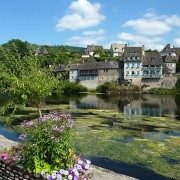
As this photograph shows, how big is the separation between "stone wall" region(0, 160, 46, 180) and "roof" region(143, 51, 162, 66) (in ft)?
364

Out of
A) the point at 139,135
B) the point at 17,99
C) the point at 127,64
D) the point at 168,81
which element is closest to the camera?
the point at 17,99

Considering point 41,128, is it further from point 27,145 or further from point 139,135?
point 139,135

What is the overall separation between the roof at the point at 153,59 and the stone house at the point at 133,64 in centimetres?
170

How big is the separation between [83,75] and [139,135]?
89.9 meters

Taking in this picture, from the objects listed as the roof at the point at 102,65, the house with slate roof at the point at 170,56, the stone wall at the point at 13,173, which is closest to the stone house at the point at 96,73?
the roof at the point at 102,65

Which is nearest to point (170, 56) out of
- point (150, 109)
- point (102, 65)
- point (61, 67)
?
point (102, 65)

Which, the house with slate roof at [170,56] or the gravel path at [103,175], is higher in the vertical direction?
the house with slate roof at [170,56]

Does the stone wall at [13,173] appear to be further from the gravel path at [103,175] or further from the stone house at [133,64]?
the stone house at [133,64]

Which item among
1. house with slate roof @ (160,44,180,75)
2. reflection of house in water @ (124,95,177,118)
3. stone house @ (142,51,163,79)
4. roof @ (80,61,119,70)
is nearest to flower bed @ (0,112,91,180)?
reflection of house in water @ (124,95,177,118)

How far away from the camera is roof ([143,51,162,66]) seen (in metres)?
123

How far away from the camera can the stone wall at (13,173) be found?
12133mm

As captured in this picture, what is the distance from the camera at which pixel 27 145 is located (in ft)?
47.2

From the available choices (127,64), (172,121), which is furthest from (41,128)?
(127,64)

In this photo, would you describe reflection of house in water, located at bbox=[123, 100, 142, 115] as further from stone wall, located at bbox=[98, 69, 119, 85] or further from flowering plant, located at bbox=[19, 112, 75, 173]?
stone wall, located at bbox=[98, 69, 119, 85]
